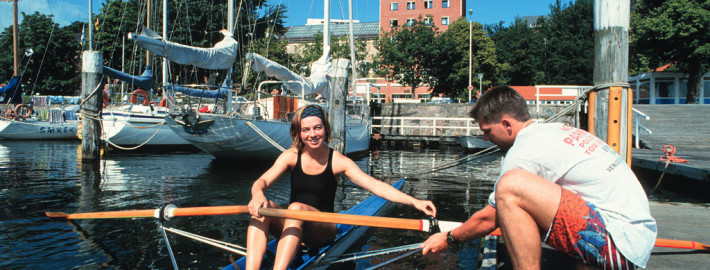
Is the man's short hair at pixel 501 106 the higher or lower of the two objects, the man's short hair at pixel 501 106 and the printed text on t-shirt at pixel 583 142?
the higher

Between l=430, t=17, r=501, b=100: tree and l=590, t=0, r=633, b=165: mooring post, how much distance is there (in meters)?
38.1

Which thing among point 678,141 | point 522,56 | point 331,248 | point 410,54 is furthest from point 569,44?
point 331,248

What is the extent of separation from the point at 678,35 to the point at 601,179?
3147 centimetres

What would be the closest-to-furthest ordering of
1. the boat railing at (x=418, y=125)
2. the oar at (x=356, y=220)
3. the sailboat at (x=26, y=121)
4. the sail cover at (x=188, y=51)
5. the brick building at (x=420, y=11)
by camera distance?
the oar at (x=356, y=220)
the sail cover at (x=188, y=51)
the sailboat at (x=26, y=121)
the boat railing at (x=418, y=125)
the brick building at (x=420, y=11)

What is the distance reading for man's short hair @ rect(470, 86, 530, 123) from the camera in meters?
2.81

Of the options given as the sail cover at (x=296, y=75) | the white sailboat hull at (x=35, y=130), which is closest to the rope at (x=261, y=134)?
the sail cover at (x=296, y=75)

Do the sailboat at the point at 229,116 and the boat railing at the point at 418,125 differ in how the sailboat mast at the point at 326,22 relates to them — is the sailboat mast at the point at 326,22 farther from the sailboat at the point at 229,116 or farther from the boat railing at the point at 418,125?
the boat railing at the point at 418,125

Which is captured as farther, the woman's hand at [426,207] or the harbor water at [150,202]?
the harbor water at [150,202]

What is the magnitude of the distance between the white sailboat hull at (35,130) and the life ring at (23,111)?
34 centimetres

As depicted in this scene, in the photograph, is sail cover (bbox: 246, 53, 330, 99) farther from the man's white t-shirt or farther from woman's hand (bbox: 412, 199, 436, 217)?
the man's white t-shirt

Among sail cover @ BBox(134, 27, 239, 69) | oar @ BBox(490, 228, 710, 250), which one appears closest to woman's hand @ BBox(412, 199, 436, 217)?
oar @ BBox(490, 228, 710, 250)

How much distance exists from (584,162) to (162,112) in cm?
2083

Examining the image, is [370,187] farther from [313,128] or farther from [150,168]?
[150,168]

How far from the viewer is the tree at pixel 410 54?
42.8 meters
